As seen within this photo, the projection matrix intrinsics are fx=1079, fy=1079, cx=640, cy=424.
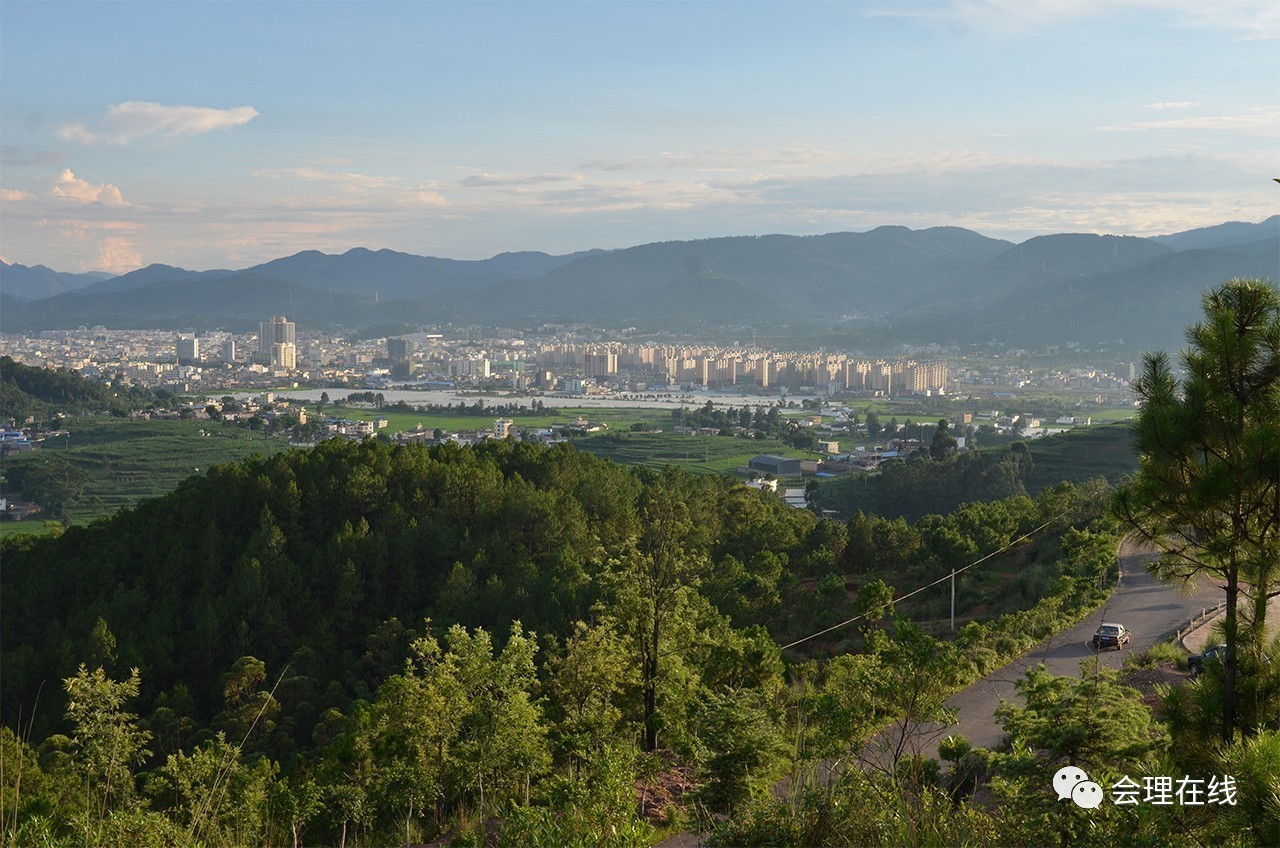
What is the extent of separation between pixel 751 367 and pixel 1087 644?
62453 millimetres

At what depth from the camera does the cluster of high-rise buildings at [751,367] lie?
61781mm

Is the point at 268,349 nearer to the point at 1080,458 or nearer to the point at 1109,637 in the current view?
the point at 1080,458

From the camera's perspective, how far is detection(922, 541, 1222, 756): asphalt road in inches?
266

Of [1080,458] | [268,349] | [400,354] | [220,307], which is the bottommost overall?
[1080,458]

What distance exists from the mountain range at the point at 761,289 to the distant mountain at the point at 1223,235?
1.18 feet

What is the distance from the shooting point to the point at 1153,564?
152 inches

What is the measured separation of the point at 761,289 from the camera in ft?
422

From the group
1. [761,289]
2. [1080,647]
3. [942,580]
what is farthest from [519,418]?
[761,289]

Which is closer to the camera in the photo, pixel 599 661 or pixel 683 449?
pixel 599 661

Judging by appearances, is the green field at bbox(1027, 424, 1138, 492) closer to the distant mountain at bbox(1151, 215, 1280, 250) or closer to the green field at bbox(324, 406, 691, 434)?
the green field at bbox(324, 406, 691, 434)

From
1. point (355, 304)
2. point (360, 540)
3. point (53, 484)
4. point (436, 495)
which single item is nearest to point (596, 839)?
point (360, 540)

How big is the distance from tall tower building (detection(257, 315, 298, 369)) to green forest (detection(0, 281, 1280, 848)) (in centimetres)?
6400

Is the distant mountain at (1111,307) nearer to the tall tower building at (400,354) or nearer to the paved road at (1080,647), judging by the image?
the tall tower building at (400,354)

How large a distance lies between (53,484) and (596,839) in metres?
29.6
